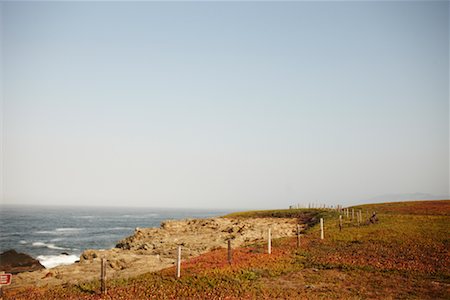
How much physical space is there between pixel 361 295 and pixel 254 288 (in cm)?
571

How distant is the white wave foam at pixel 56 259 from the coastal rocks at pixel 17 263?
304 centimetres

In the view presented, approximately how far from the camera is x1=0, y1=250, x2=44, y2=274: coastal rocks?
45594 millimetres

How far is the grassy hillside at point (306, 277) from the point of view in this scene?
671 inches

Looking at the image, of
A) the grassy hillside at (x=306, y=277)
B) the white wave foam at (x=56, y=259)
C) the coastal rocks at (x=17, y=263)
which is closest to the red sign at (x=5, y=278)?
the grassy hillside at (x=306, y=277)

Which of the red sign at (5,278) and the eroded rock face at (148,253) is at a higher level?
the red sign at (5,278)

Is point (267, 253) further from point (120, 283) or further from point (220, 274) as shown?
point (120, 283)

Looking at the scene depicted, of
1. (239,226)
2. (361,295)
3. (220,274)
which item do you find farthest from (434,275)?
(239,226)

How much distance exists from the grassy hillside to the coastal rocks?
2979cm

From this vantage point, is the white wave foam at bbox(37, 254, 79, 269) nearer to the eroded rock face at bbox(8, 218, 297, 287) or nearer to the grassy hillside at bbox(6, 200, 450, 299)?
the eroded rock face at bbox(8, 218, 297, 287)

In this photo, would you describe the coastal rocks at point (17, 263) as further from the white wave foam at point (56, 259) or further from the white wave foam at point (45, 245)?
the white wave foam at point (45, 245)

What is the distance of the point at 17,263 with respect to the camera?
5009 centimetres

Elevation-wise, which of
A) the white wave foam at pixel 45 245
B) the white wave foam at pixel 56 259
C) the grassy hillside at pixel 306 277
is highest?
the grassy hillside at pixel 306 277

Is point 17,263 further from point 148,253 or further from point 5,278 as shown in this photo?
point 5,278

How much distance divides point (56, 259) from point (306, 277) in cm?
5431
